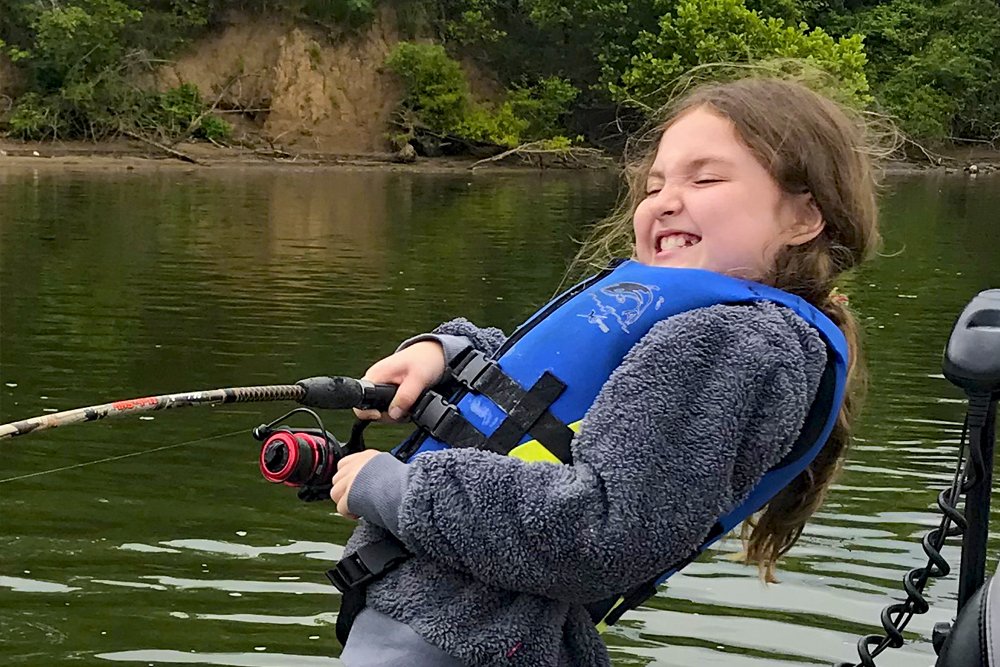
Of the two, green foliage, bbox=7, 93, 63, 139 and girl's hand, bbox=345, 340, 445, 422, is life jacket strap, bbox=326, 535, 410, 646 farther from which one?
green foliage, bbox=7, 93, 63, 139

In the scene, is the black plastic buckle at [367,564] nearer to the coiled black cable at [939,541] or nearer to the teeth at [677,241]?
the teeth at [677,241]

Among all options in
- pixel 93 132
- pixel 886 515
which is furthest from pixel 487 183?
pixel 886 515

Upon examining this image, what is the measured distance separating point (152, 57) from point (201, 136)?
3.09 metres

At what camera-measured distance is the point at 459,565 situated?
1970 mm

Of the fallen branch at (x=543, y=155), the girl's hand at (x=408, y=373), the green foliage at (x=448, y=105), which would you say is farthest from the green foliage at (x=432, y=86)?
the girl's hand at (x=408, y=373)

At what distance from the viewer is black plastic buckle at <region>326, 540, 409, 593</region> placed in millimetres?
2080

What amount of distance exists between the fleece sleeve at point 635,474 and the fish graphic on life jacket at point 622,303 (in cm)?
10

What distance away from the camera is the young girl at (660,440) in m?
1.89

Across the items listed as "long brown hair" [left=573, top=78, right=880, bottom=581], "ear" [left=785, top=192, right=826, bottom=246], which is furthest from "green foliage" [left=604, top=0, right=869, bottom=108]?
"ear" [left=785, top=192, right=826, bottom=246]

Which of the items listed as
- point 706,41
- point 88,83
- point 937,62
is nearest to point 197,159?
point 88,83

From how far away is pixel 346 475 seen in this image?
2.11 metres

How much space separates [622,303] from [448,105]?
38.1 m

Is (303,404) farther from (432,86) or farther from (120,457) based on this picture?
(432,86)

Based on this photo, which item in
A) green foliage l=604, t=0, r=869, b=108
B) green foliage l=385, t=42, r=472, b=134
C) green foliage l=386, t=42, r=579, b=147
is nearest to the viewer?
green foliage l=604, t=0, r=869, b=108
